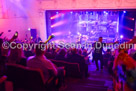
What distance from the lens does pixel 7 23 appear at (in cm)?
1152

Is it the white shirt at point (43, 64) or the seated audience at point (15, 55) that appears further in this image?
the seated audience at point (15, 55)

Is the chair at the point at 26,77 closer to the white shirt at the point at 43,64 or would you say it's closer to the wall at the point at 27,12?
the white shirt at the point at 43,64

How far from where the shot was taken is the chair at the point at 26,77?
275 cm

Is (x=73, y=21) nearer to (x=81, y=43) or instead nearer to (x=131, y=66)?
(x=81, y=43)

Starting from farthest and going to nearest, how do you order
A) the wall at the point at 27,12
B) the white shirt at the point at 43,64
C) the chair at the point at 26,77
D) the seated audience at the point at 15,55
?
1. the wall at the point at 27,12
2. the seated audience at the point at 15,55
3. the white shirt at the point at 43,64
4. the chair at the point at 26,77

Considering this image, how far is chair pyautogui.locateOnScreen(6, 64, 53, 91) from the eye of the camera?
275 cm

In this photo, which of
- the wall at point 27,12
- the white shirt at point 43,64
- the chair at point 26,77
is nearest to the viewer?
the chair at point 26,77

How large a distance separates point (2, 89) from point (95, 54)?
430 cm

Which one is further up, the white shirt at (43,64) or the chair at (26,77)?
the white shirt at (43,64)

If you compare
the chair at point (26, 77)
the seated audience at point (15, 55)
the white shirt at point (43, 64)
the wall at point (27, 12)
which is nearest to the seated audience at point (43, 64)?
the white shirt at point (43, 64)

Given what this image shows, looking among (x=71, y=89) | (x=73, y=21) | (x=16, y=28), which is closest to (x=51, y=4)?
(x=73, y=21)

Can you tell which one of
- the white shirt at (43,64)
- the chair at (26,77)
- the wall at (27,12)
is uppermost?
the wall at (27,12)

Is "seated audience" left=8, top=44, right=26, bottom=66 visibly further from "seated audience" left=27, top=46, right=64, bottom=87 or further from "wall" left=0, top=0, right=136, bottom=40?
"wall" left=0, top=0, right=136, bottom=40

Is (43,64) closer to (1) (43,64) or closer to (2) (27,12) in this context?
(1) (43,64)
